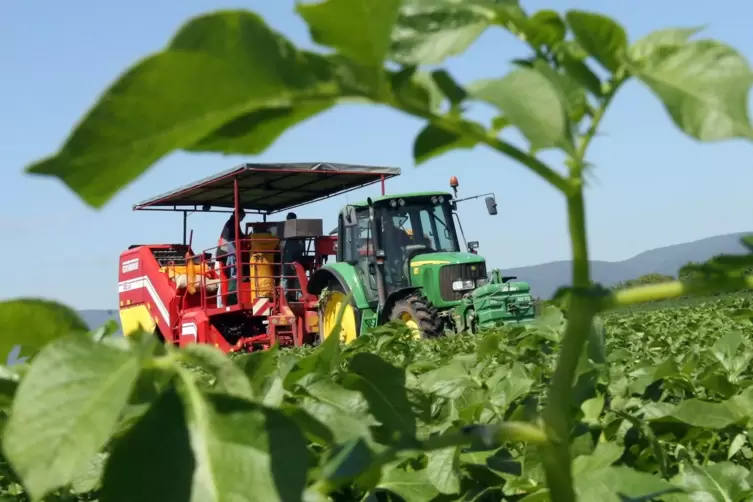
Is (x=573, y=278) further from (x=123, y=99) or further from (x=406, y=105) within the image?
(x=123, y=99)

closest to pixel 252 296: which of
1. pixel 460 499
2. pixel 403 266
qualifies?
pixel 403 266

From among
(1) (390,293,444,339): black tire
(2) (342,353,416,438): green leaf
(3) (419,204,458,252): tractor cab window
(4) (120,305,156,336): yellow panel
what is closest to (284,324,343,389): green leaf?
(2) (342,353,416,438): green leaf

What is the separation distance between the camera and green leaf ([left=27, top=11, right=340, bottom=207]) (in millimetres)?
411

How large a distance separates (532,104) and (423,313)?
1053 centimetres

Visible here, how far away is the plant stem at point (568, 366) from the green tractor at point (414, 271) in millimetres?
10576

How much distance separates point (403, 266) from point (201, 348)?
11.5 meters

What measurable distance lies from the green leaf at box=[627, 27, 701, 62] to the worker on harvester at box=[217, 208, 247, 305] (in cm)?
1376

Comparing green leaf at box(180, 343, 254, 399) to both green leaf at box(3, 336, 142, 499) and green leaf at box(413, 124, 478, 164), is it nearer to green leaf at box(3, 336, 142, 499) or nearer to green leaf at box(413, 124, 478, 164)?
green leaf at box(3, 336, 142, 499)

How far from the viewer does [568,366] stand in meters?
0.51

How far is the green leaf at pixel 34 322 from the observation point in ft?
1.98

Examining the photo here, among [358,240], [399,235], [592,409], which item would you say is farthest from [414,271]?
[592,409]

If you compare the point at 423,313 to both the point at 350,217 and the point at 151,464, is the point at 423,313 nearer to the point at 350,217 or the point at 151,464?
the point at 350,217

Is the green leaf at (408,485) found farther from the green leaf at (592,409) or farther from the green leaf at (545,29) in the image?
the green leaf at (545,29)

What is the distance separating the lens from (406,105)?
49 cm
